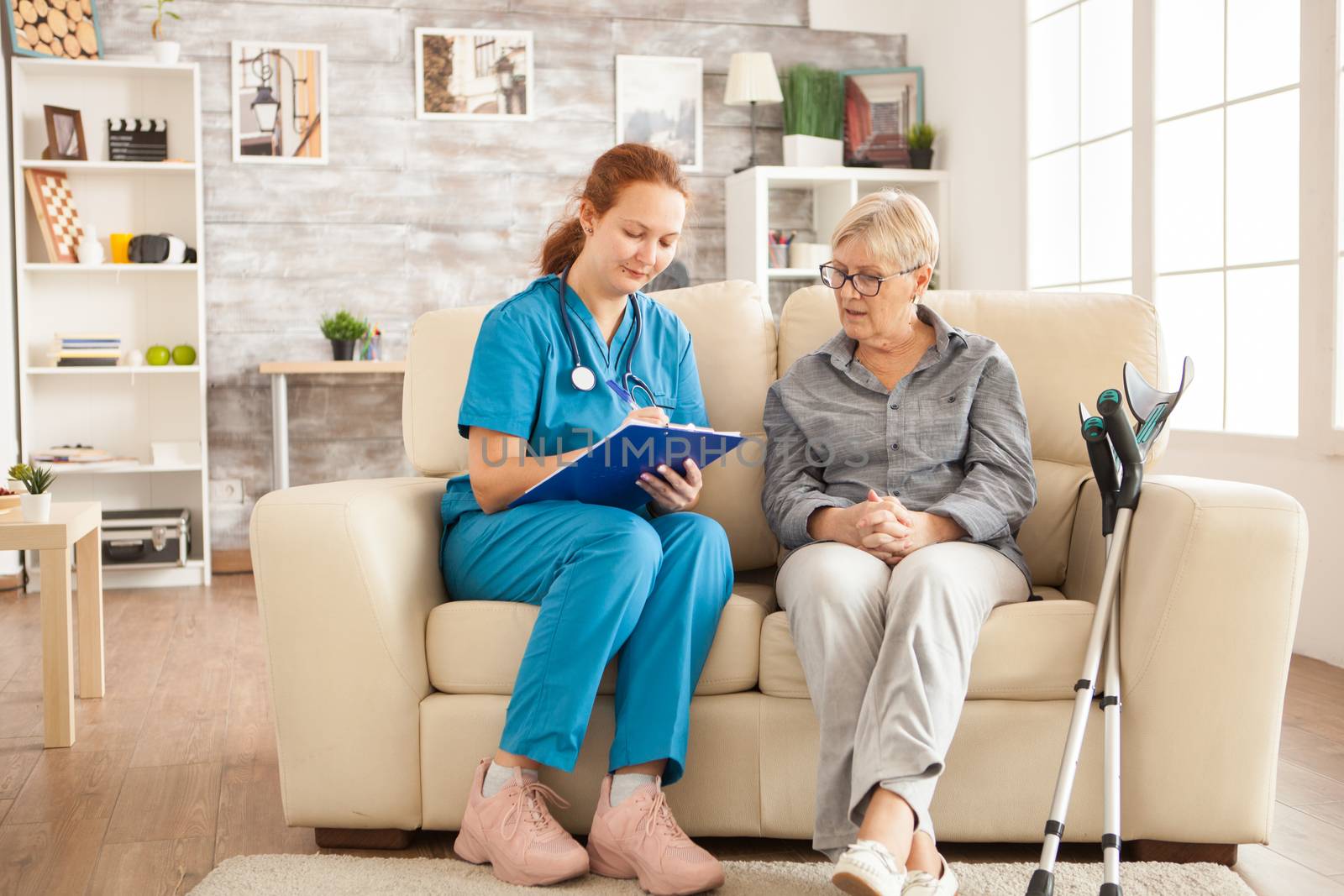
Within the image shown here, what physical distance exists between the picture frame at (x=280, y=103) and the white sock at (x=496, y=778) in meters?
3.49

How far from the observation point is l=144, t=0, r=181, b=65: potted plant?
4.30 metres

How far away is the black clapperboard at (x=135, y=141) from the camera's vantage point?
4.39 m

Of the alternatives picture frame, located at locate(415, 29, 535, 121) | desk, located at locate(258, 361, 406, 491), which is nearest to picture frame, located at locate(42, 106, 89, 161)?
desk, located at locate(258, 361, 406, 491)

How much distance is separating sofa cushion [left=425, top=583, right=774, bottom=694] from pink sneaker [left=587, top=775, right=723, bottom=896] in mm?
193

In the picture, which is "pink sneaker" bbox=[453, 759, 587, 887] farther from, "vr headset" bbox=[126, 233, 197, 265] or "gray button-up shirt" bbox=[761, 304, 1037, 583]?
"vr headset" bbox=[126, 233, 197, 265]

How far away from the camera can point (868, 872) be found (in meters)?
1.44

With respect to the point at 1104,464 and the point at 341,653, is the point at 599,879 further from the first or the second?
the point at 1104,464

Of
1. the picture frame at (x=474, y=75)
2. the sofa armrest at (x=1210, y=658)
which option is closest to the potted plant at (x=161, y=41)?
the picture frame at (x=474, y=75)

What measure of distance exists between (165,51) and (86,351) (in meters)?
1.11

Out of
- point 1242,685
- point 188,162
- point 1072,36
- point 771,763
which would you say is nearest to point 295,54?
point 188,162

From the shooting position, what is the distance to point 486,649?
1871 mm

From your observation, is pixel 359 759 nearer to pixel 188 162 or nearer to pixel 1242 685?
pixel 1242 685

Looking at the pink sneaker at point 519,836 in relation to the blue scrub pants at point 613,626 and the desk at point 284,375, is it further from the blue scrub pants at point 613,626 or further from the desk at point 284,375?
the desk at point 284,375

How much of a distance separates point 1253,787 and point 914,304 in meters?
0.95
